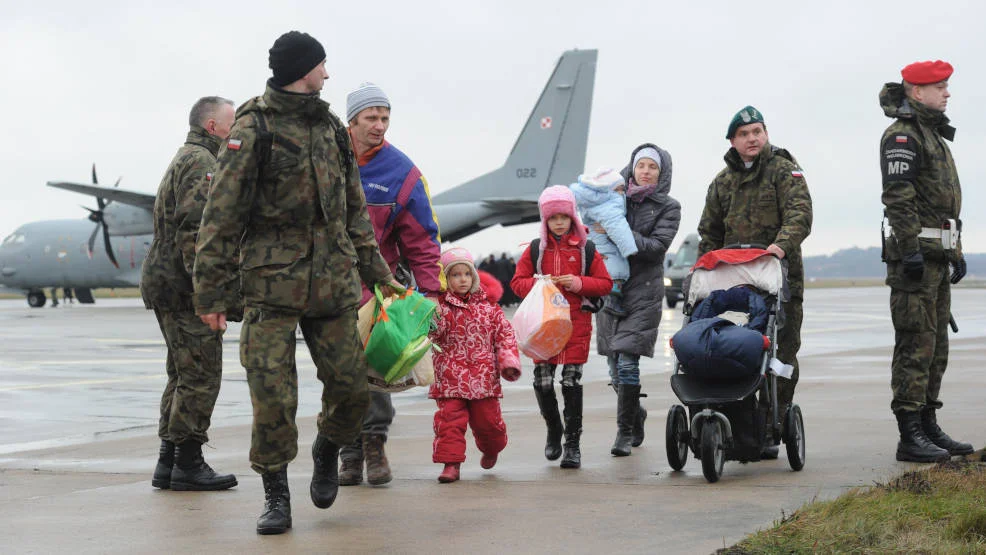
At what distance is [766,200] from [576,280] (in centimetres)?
124

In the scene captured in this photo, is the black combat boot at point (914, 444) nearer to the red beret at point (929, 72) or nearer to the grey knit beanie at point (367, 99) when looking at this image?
the red beret at point (929, 72)

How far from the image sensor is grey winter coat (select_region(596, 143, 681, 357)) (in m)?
7.60

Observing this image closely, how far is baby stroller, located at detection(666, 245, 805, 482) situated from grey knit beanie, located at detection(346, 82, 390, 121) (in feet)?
6.57

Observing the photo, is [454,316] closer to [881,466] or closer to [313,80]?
[313,80]

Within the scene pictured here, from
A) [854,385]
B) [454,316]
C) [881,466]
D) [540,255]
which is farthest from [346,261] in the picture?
[854,385]

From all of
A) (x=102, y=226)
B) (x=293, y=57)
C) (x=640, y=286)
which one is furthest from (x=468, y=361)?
(x=102, y=226)

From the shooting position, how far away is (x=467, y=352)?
662cm

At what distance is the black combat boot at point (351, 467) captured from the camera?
6.39m

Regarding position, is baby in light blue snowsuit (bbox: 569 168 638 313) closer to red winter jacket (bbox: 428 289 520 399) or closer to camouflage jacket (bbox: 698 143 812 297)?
camouflage jacket (bbox: 698 143 812 297)

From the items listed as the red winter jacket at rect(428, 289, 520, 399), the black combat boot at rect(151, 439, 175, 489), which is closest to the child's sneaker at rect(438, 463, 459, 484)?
the red winter jacket at rect(428, 289, 520, 399)

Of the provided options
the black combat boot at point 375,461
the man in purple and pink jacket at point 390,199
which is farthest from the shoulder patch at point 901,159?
the black combat boot at point 375,461

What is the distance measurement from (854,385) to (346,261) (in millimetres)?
7581

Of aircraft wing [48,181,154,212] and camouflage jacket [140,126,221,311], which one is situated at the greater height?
aircraft wing [48,181,154,212]

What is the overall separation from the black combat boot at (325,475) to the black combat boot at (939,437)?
3.60 metres
